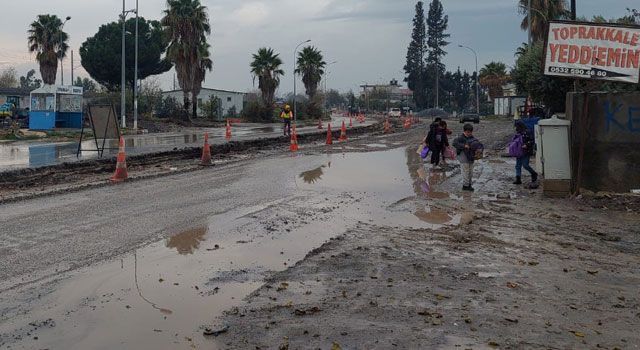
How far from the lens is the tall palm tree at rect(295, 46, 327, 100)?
81125 mm

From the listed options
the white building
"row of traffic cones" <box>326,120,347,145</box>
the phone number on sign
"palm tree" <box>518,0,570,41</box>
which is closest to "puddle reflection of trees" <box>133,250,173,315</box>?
the phone number on sign

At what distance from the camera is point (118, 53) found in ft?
199

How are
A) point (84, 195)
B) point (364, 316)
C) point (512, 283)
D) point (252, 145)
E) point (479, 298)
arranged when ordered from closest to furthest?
point (364, 316)
point (479, 298)
point (512, 283)
point (84, 195)
point (252, 145)

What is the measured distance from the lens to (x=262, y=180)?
13.8 meters

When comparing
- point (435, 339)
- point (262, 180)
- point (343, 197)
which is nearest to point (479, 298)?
point (435, 339)

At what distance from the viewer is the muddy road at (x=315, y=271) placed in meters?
4.72

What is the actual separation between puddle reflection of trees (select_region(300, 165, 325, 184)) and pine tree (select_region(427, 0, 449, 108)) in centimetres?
8433

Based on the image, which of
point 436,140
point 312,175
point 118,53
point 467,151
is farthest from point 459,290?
point 118,53

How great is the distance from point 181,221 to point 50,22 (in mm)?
56423

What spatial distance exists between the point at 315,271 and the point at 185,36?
49201mm

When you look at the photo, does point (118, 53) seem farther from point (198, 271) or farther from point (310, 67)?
point (198, 271)

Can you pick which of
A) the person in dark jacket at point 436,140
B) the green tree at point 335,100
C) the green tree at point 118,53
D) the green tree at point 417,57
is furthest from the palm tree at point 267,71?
the green tree at point 335,100

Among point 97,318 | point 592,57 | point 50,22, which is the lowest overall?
point 97,318

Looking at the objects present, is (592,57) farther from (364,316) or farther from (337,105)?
(337,105)
